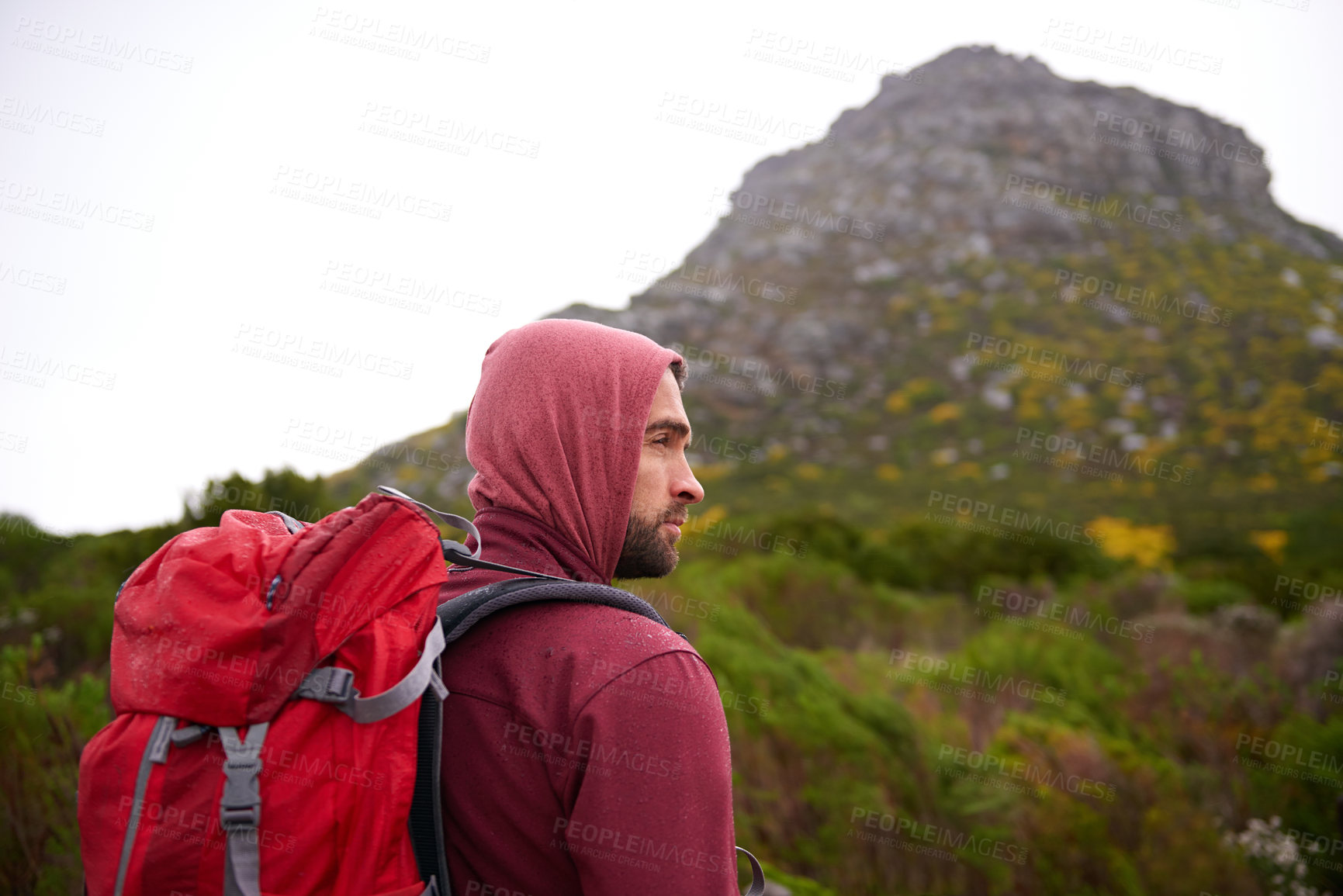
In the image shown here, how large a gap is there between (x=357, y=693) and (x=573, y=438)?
0.67m

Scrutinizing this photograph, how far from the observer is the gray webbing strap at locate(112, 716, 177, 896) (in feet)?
3.13

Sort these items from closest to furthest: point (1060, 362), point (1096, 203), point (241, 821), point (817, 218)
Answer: point (241, 821), point (1060, 362), point (1096, 203), point (817, 218)

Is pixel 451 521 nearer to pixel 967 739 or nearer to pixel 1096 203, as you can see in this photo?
pixel 967 739

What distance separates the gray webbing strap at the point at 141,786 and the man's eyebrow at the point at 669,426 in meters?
0.95

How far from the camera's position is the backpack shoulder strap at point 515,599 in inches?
46.1

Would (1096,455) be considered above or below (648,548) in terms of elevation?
below

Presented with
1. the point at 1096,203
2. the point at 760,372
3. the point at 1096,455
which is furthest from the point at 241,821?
the point at 1096,203

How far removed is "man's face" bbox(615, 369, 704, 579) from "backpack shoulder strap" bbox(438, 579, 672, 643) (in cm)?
36

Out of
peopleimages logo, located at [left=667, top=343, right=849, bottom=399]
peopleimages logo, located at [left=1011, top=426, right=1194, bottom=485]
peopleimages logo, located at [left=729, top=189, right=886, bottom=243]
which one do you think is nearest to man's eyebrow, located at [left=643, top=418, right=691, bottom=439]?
peopleimages logo, located at [left=1011, top=426, right=1194, bottom=485]

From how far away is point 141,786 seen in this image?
0.96 meters

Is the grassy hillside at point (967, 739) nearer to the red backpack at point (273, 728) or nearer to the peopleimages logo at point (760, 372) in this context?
the red backpack at point (273, 728)

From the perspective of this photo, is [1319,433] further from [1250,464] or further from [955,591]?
[955,591]

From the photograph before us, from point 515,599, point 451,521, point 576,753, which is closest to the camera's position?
point 576,753

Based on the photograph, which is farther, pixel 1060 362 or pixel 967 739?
pixel 1060 362
